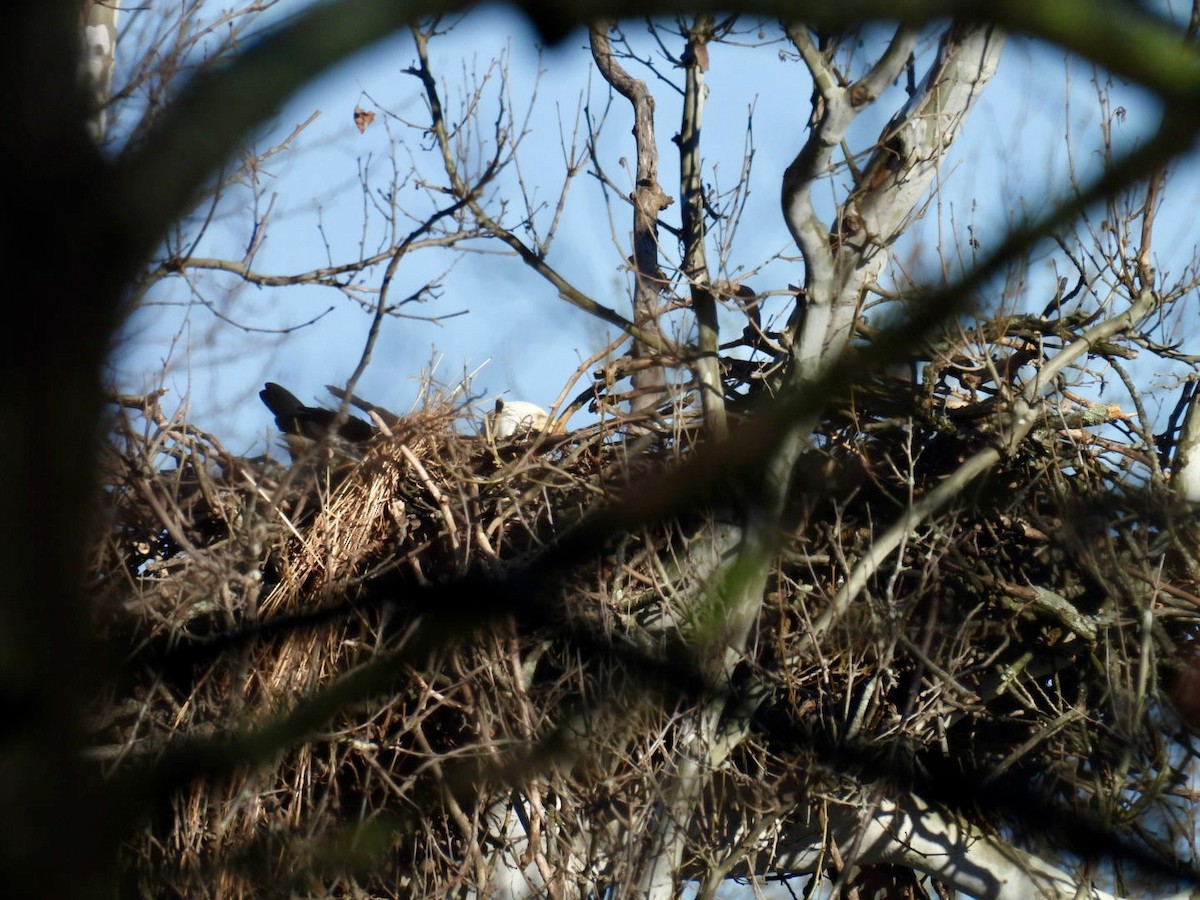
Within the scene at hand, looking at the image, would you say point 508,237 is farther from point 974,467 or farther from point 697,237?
point 974,467

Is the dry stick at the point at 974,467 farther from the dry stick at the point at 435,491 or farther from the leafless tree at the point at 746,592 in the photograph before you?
the dry stick at the point at 435,491

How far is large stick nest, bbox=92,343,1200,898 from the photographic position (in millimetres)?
4438

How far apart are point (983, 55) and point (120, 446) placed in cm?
346

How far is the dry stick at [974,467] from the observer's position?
4602 millimetres

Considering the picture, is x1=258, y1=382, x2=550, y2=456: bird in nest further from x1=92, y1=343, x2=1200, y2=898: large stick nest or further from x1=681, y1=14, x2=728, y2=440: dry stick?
x1=681, y1=14, x2=728, y2=440: dry stick

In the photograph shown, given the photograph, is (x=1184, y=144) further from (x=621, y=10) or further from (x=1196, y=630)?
(x=1196, y=630)

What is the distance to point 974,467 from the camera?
4.74m

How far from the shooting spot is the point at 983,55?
4859mm

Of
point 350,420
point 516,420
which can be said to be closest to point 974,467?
point 516,420

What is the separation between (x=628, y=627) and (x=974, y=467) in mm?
1414

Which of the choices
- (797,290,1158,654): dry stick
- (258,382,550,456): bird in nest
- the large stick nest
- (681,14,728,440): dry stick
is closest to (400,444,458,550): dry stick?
the large stick nest

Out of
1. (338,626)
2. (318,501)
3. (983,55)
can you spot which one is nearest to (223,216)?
(318,501)

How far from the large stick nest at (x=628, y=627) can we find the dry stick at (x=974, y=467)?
0.29ft

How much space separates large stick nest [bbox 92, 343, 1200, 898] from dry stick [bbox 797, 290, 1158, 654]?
9 centimetres
